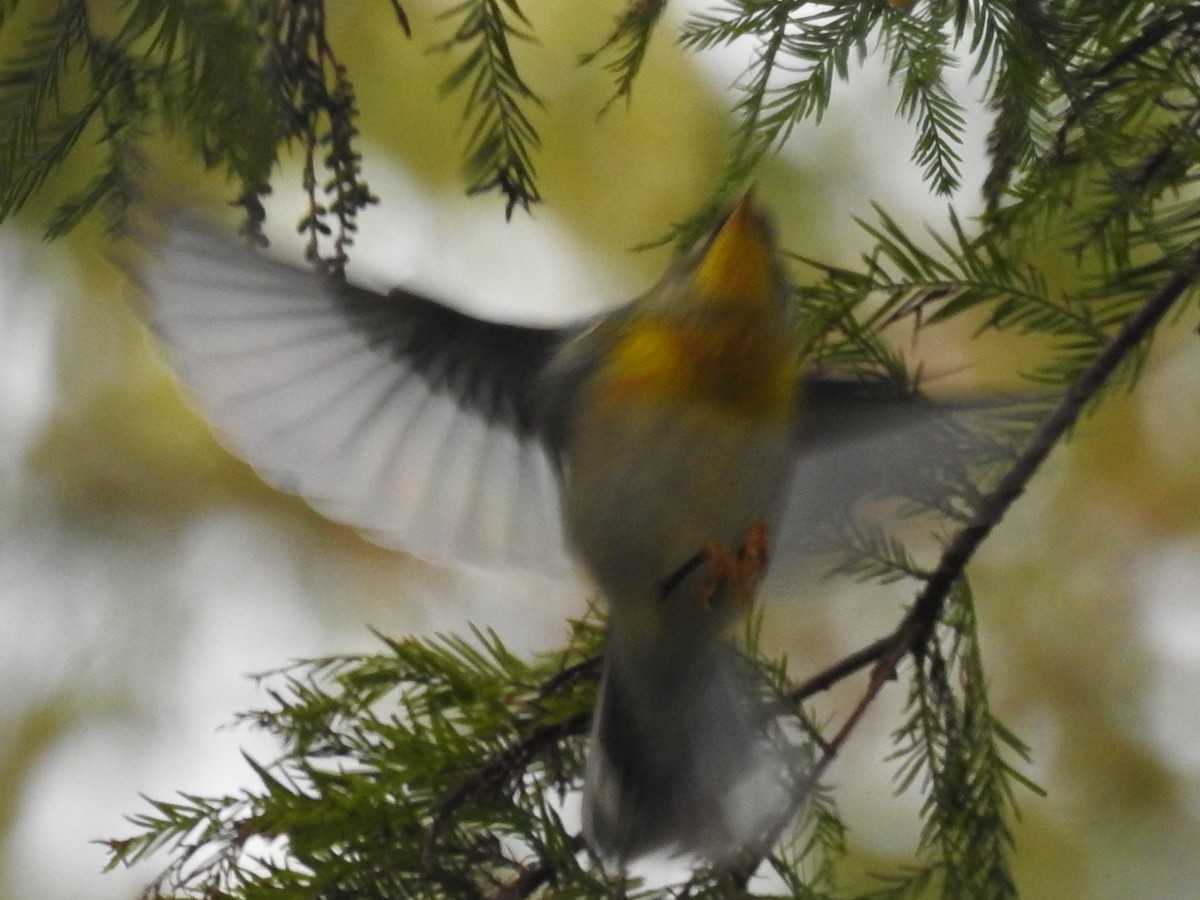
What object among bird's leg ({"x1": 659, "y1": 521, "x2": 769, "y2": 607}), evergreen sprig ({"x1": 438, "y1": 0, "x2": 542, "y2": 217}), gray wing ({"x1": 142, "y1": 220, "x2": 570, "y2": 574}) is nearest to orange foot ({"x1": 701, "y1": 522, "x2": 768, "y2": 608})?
bird's leg ({"x1": 659, "y1": 521, "x2": 769, "y2": 607})

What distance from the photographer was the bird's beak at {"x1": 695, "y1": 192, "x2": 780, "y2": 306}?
0.70 meters

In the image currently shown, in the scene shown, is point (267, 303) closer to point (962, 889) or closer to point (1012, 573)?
point (962, 889)

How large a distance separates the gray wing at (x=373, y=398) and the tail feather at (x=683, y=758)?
93mm

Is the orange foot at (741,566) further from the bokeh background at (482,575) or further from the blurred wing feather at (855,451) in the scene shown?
the bokeh background at (482,575)

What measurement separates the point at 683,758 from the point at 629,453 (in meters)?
0.18

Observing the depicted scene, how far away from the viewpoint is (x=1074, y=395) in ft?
1.72

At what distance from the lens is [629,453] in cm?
72

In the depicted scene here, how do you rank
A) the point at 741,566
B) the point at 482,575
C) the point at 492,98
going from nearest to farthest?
the point at 492,98 < the point at 741,566 < the point at 482,575

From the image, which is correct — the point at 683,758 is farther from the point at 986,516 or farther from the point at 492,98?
the point at 492,98

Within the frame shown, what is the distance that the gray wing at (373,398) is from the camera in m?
0.63

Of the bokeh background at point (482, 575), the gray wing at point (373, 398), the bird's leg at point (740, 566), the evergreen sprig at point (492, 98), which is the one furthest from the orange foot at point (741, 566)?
the bokeh background at point (482, 575)

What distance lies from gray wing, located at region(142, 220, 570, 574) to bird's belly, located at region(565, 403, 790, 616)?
0.05m

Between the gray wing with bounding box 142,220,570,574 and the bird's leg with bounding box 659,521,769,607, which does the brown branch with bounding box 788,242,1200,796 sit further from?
the gray wing with bounding box 142,220,570,574

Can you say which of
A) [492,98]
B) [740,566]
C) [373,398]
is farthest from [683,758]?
[492,98]
